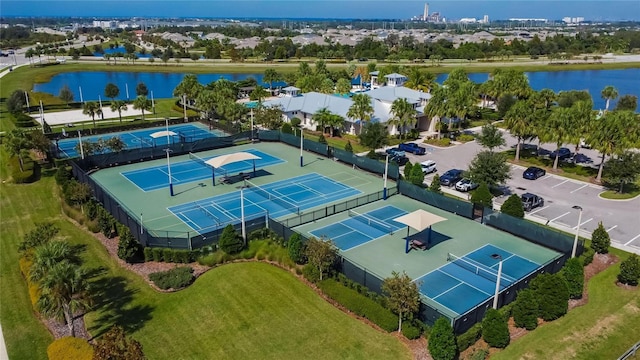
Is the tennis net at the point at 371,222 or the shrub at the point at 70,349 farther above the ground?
the shrub at the point at 70,349

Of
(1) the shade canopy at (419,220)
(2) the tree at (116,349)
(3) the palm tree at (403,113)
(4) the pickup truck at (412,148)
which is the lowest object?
(4) the pickup truck at (412,148)

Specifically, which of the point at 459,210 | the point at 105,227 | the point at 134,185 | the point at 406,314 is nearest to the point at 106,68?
the point at 134,185

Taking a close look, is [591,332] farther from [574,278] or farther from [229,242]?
[229,242]

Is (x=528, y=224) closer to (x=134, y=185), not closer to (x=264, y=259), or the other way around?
(x=264, y=259)

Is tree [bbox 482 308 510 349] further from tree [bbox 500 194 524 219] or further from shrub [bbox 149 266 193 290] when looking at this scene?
shrub [bbox 149 266 193 290]

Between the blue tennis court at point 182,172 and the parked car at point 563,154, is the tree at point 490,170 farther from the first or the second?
the blue tennis court at point 182,172

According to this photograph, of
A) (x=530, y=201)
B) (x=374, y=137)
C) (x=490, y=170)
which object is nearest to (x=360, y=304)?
(x=490, y=170)

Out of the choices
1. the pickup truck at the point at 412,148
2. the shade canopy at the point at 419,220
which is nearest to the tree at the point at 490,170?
the shade canopy at the point at 419,220

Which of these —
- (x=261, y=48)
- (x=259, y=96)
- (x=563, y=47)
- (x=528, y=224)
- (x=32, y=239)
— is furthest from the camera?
(x=563, y=47)
